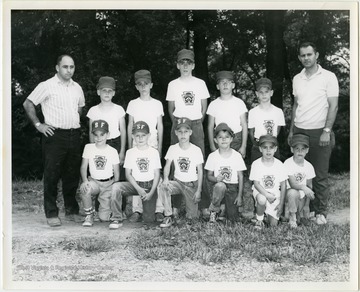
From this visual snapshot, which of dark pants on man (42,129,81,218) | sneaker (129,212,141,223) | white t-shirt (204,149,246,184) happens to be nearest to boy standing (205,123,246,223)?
white t-shirt (204,149,246,184)

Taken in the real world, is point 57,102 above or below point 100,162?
above

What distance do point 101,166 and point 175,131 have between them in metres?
0.73

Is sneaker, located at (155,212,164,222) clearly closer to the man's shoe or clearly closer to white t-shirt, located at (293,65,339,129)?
the man's shoe

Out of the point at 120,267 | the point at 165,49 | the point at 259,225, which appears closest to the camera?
the point at 120,267

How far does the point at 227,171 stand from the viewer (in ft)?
16.9

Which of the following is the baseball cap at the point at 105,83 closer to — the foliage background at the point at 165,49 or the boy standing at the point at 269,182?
the foliage background at the point at 165,49

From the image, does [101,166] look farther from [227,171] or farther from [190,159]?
[227,171]

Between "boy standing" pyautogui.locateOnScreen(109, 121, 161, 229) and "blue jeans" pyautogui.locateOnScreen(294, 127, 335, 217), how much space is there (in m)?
1.37

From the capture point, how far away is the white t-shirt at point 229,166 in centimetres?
513

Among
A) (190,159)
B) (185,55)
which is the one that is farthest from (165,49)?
(190,159)

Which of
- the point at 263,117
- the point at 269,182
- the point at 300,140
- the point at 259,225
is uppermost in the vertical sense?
the point at 263,117

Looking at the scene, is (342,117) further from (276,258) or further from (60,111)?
(60,111)

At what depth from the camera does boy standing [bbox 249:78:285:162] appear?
17.1ft

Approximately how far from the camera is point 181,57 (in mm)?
5238
